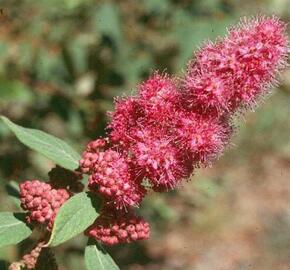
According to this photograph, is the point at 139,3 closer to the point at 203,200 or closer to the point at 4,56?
the point at 4,56

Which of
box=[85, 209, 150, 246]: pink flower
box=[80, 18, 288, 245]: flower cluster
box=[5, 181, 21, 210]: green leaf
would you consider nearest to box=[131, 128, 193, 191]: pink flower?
box=[80, 18, 288, 245]: flower cluster

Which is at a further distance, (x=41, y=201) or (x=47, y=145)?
(x=47, y=145)

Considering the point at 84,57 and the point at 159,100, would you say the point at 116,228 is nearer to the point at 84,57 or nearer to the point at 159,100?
the point at 159,100

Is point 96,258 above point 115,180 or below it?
below

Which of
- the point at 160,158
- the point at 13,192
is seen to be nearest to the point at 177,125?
the point at 160,158

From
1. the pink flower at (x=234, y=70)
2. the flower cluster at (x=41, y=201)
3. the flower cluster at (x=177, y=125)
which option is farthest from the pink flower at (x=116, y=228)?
the pink flower at (x=234, y=70)

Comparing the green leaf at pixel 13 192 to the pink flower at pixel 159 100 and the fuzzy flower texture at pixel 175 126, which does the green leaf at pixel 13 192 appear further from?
the pink flower at pixel 159 100

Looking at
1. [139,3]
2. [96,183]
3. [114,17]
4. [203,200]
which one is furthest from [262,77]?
[203,200]
